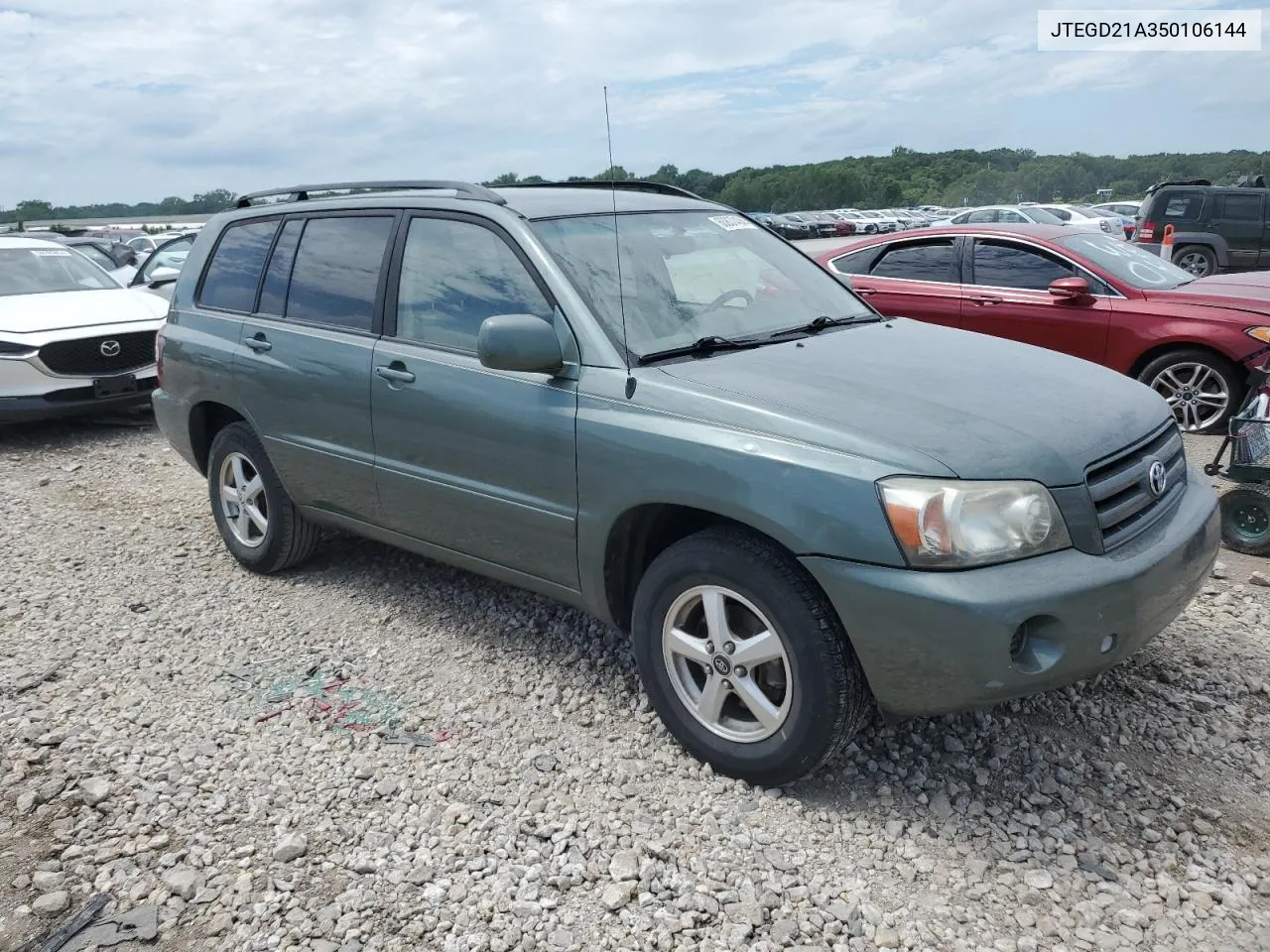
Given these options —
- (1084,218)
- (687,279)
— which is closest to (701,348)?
(687,279)

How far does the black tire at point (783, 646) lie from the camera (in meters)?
2.83

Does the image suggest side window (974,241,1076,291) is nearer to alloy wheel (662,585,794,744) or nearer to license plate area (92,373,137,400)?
alloy wheel (662,585,794,744)

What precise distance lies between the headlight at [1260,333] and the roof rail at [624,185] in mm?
4589

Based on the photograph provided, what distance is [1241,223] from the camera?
666 inches

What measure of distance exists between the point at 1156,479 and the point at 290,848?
2.81 m

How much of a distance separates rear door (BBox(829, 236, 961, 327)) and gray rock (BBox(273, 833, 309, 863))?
243 inches

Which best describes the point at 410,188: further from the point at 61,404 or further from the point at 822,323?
the point at 61,404

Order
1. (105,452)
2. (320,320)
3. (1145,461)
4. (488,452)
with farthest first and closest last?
(105,452), (320,320), (488,452), (1145,461)

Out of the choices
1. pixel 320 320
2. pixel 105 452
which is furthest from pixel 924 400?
pixel 105 452

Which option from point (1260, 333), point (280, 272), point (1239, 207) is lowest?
point (1260, 333)

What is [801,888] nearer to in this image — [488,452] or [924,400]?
[924,400]

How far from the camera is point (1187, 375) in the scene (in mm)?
7297

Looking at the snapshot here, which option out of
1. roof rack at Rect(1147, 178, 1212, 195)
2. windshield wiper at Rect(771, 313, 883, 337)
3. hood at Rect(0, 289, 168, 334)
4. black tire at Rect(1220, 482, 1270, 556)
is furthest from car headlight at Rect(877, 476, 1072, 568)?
roof rack at Rect(1147, 178, 1212, 195)

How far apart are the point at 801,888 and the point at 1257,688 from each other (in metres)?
2.03
